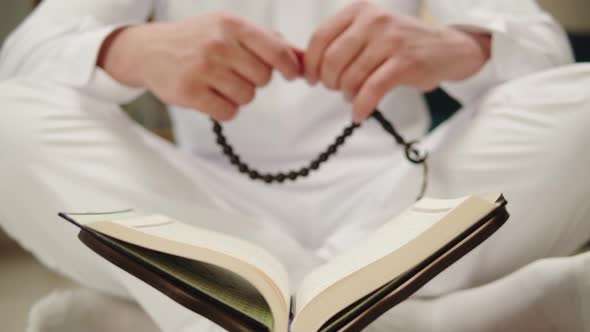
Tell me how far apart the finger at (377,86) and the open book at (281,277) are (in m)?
0.19

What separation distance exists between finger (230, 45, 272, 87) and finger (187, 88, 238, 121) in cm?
3

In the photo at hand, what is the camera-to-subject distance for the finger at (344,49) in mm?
503

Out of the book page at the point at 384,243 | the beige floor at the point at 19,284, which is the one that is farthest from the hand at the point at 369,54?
the beige floor at the point at 19,284

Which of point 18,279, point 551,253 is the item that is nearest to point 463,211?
point 551,253

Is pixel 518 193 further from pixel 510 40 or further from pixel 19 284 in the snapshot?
pixel 19 284

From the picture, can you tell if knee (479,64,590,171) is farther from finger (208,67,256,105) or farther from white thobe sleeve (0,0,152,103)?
white thobe sleeve (0,0,152,103)

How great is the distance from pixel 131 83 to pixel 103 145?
9 centimetres

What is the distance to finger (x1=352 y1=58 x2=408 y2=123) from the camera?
504 mm

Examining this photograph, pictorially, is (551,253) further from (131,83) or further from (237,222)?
(131,83)

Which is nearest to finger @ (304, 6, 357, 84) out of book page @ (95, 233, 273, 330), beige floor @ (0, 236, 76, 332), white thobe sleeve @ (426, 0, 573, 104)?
white thobe sleeve @ (426, 0, 573, 104)

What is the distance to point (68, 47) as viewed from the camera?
620mm

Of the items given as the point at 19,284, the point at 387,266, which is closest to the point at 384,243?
the point at 387,266

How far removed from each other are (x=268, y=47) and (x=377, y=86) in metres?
0.11

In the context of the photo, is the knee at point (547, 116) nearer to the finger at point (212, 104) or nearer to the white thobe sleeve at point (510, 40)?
the white thobe sleeve at point (510, 40)
